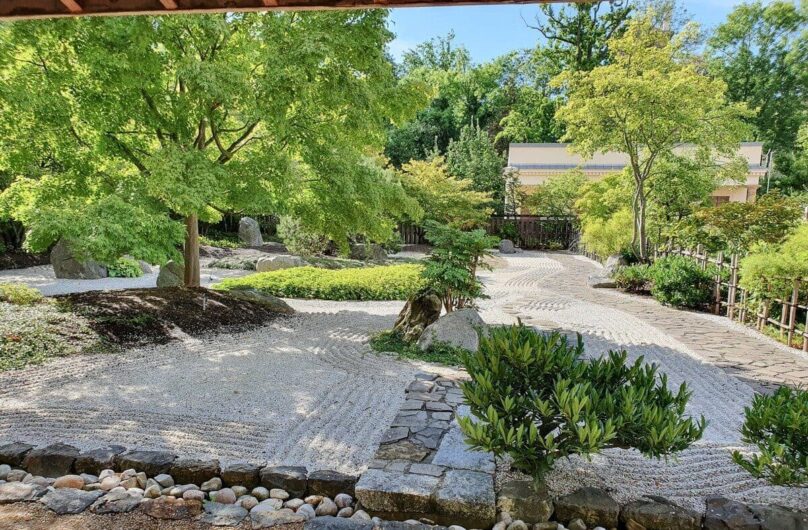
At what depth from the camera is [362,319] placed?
8.07 m

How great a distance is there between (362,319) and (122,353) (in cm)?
354

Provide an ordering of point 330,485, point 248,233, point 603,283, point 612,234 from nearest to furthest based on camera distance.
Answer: point 330,485 → point 603,283 → point 612,234 → point 248,233

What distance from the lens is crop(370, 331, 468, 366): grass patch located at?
5.63 m

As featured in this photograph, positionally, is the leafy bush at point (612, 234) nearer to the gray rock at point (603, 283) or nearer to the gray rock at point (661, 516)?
the gray rock at point (603, 283)

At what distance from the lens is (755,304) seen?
7.57 m

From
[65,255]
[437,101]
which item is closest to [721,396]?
[65,255]

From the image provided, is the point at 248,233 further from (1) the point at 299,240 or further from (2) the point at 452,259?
(2) the point at 452,259

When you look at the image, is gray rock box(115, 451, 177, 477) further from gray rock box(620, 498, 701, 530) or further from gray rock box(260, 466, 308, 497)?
gray rock box(620, 498, 701, 530)

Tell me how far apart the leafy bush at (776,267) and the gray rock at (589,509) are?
5.92m

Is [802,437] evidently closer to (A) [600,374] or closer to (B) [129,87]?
(A) [600,374]

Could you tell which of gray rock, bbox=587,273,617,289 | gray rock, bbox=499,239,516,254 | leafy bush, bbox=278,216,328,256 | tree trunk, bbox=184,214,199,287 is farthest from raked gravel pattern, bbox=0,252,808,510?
gray rock, bbox=499,239,516,254

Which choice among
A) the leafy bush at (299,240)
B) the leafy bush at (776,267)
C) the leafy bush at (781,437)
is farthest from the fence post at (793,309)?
the leafy bush at (299,240)

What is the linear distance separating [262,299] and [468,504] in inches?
259

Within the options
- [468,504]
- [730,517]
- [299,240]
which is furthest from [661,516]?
[299,240]
